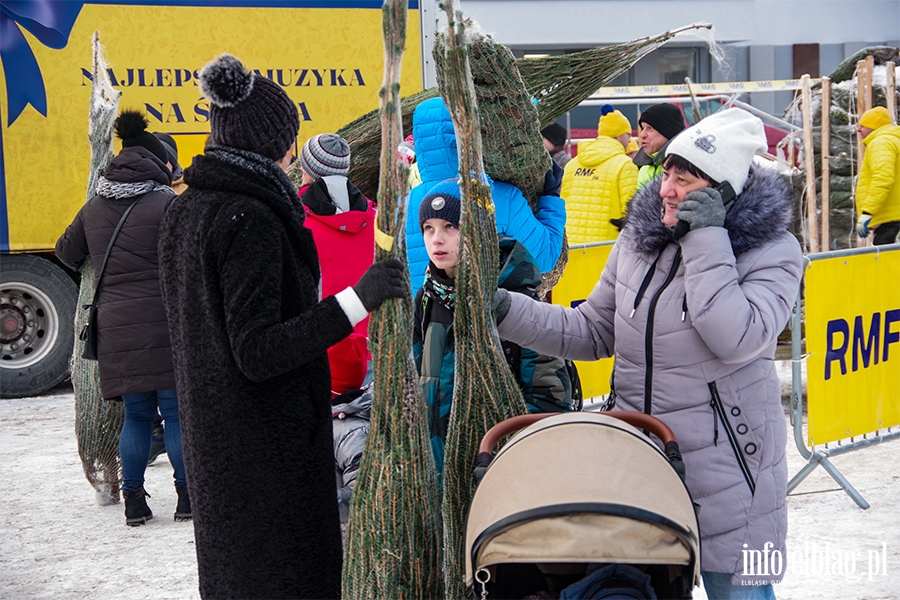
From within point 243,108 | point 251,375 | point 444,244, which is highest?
point 243,108

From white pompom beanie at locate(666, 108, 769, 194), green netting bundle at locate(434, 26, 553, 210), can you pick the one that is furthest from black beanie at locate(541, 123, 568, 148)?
white pompom beanie at locate(666, 108, 769, 194)

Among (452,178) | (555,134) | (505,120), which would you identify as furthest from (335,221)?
(555,134)

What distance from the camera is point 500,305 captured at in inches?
90.7

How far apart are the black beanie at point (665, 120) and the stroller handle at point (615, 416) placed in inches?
158

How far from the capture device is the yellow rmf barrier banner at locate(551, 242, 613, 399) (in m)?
5.23

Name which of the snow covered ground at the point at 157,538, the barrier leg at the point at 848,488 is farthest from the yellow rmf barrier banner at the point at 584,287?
the barrier leg at the point at 848,488

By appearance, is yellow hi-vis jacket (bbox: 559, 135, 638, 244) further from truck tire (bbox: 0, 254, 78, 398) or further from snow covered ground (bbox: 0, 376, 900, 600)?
truck tire (bbox: 0, 254, 78, 398)

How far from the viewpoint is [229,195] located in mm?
2055

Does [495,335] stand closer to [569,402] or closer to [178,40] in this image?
[569,402]

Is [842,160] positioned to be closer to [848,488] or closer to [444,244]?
[848,488]

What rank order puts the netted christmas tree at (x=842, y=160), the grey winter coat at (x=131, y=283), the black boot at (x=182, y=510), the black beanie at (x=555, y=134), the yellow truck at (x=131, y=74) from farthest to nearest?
the netted christmas tree at (x=842, y=160) → the black beanie at (x=555, y=134) → the yellow truck at (x=131, y=74) → the black boot at (x=182, y=510) → the grey winter coat at (x=131, y=283)

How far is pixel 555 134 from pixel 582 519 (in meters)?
6.15

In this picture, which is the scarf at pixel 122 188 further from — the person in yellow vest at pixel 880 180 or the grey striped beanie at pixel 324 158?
the person in yellow vest at pixel 880 180

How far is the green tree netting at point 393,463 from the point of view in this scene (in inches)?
81.8
